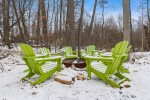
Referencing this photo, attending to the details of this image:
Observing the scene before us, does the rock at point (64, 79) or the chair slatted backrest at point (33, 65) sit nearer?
the rock at point (64, 79)

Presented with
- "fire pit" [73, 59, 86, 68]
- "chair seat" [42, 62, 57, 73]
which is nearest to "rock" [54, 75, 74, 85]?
"chair seat" [42, 62, 57, 73]

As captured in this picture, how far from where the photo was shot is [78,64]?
26.5 feet

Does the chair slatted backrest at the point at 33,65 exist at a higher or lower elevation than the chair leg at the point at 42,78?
higher

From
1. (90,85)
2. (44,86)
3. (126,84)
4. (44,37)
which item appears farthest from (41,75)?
(44,37)

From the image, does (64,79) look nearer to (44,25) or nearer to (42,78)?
(42,78)

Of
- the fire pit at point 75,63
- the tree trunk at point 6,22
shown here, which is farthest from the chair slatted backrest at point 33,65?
the tree trunk at point 6,22

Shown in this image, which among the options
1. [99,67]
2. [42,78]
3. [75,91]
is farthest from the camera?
[99,67]

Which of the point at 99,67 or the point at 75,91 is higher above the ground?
the point at 99,67

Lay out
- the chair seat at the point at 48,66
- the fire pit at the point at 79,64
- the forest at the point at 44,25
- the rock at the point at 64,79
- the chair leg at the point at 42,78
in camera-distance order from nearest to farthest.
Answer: the rock at the point at 64,79, the chair leg at the point at 42,78, the chair seat at the point at 48,66, the fire pit at the point at 79,64, the forest at the point at 44,25

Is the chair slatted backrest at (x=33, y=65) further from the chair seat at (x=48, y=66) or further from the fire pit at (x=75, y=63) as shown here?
the fire pit at (x=75, y=63)

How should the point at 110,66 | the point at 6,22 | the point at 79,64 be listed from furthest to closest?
the point at 6,22 → the point at 79,64 → the point at 110,66

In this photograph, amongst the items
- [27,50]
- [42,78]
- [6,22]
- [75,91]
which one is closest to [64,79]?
[42,78]

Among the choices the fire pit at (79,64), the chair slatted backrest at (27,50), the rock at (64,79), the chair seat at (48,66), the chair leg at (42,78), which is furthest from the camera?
the fire pit at (79,64)

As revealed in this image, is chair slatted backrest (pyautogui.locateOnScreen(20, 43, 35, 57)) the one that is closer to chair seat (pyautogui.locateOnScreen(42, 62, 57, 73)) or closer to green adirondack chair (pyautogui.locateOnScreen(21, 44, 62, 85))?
green adirondack chair (pyautogui.locateOnScreen(21, 44, 62, 85))
